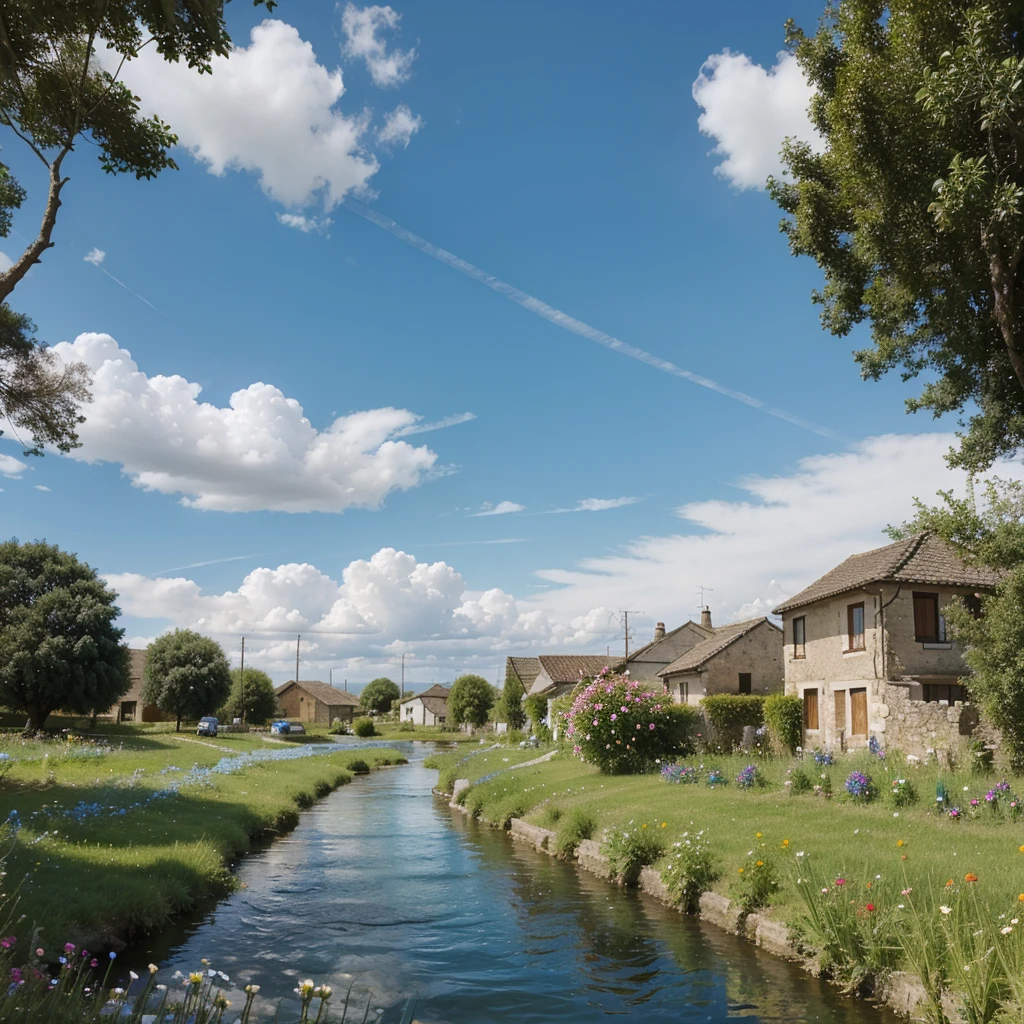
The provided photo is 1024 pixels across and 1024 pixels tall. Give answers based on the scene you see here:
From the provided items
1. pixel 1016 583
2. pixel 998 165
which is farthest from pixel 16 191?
pixel 1016 583

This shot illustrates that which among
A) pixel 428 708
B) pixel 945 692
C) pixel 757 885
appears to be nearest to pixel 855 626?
pixel 945 692

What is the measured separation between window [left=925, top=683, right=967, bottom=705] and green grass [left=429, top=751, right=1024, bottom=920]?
7.61m

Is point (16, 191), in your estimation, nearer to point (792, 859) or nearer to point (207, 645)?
point (792, 859)

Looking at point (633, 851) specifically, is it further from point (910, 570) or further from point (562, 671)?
point (562, 671)

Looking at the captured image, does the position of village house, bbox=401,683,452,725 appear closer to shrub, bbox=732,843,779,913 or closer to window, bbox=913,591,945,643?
window, bbox=913,591,945,643

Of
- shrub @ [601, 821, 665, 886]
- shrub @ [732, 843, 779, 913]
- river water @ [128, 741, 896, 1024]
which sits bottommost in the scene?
river water @ [128, 741, 896, 1024]

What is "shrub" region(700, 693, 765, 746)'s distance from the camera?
112 feet

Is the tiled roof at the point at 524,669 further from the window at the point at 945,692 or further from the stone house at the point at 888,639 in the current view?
the window at the point at 945,692

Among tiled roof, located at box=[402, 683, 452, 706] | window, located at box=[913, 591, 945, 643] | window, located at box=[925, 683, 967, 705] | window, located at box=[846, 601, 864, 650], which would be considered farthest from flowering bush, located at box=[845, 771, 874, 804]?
tiled roof, located at box=[402, 683, 452, 706]

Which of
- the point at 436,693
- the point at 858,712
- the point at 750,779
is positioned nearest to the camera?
the point at 750,779

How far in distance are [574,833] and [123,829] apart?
9.57 metres

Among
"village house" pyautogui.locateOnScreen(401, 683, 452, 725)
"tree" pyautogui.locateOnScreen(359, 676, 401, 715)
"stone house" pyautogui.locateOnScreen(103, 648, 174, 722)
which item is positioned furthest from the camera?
"tree" pyautogui.locateOnScreen(359, 676, 401, 715)

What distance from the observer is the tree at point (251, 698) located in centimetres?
7819

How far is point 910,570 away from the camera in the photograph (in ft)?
89.9
